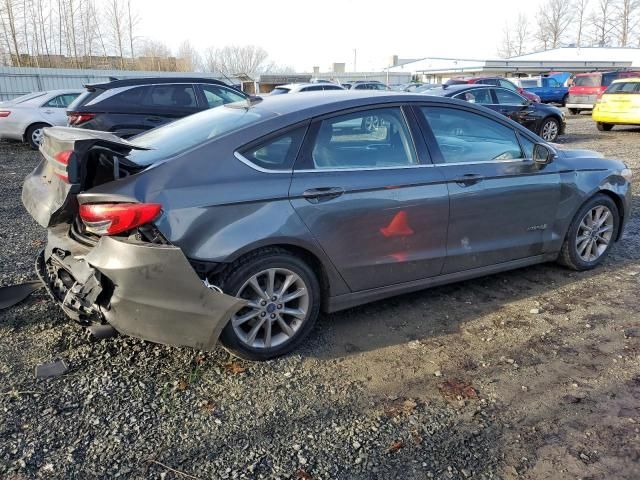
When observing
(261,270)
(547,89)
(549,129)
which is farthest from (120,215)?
(547,89)

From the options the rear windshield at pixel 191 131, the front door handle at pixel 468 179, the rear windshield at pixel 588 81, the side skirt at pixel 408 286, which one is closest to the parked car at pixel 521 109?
the side skirt at pixel 408 286

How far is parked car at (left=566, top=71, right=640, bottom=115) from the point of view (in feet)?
73.4

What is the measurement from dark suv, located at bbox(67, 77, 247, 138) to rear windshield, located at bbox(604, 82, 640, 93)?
12.3m

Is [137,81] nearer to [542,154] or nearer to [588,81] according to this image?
[542,154]

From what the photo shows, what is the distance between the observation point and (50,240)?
11.6 feet

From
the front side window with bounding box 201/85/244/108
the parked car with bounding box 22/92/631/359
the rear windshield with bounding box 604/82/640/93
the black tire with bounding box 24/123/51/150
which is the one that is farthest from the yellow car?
the black tire with bounding box 24/123/51/150

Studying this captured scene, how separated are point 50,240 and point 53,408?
1.17 m

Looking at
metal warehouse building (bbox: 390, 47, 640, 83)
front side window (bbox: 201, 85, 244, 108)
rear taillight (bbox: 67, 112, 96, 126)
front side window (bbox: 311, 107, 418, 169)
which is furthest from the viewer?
metal warehouse building (bbox: 390, 47, 640, 83)

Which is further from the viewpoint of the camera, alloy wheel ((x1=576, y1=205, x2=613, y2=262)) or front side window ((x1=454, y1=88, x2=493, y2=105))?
front side window ((x1=454, y1=88, x2=493, y2=105))

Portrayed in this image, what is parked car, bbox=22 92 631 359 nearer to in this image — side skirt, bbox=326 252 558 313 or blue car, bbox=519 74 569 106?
side skirt, bbox=326 252 558 313

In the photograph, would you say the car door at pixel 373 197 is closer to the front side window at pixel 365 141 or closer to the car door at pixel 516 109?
the front side window at pixel 365 141

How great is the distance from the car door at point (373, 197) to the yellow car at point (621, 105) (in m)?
14.3

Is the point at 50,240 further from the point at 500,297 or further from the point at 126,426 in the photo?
the point at 500,297

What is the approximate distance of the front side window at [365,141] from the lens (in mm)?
3496
